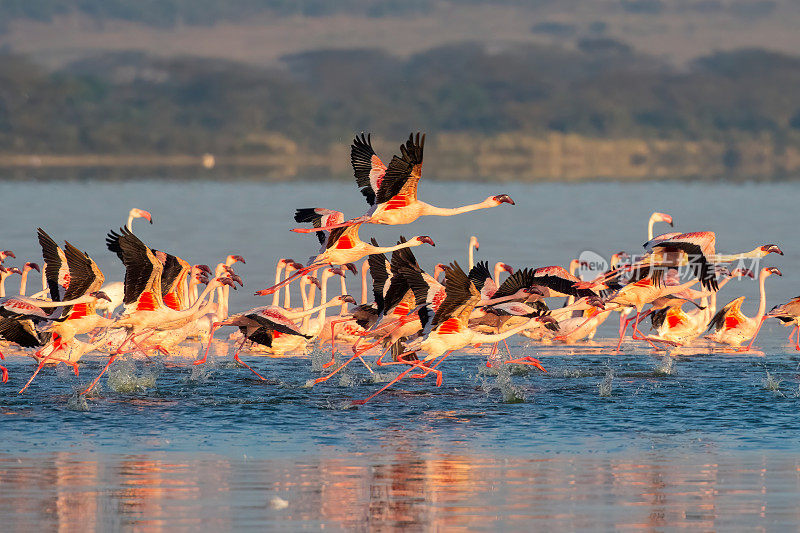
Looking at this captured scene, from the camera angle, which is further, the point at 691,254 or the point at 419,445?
the point at 691,254

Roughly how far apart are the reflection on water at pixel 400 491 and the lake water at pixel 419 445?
0.09 ft

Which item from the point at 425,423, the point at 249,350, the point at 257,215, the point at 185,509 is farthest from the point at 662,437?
the point at 257,215

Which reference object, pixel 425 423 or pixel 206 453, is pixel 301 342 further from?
pixel 206 453

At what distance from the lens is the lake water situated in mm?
10289

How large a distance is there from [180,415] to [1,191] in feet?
202

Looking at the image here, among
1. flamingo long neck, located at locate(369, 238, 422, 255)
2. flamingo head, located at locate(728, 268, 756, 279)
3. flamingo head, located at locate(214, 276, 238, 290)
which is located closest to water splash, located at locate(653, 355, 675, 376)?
flamingo head, located at locate(728, 268, 756, 279)

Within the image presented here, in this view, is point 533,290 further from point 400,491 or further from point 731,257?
point 400,491

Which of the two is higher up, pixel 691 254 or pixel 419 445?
pixel 691 254

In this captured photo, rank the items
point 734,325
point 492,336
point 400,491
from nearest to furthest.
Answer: point 400,491 → point 492,336 → point 734,325

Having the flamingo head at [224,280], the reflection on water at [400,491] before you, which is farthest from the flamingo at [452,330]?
the reflection on water at [400,491]

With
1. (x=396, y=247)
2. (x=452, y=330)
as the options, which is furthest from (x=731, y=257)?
(x=396, y=247)

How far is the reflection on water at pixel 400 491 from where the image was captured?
10023 mm

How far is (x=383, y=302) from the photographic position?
17.7 m

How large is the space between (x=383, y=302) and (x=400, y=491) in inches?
267
